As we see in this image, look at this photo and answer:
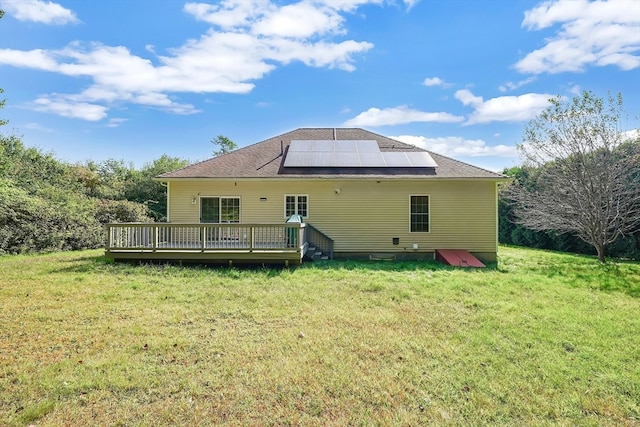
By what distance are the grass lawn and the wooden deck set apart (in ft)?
5.48

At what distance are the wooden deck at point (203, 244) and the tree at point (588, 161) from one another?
427 inches

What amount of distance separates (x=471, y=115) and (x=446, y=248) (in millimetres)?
12060

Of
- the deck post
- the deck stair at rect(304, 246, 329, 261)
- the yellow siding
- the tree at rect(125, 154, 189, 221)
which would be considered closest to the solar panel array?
the yellow siding

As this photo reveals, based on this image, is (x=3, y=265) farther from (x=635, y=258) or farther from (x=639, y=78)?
(x=635, y=258)

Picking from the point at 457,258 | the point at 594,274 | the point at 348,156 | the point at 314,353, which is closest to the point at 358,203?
the point at 348,156

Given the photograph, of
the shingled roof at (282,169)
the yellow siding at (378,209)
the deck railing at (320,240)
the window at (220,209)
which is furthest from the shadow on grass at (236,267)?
the shingled roof at (282,169)

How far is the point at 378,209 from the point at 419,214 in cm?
152

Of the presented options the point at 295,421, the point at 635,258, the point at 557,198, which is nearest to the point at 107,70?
the point at 295,421

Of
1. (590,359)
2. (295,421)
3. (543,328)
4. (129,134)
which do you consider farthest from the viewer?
(129,134)

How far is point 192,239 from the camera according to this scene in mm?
9508

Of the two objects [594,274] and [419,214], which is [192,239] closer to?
[419,214]

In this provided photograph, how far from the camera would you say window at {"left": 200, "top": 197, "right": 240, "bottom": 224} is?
37.9ft

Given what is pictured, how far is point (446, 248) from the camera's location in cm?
1132

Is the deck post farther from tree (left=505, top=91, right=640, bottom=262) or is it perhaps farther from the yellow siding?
tree (left=505, top=91, right=640, bottom=262)
